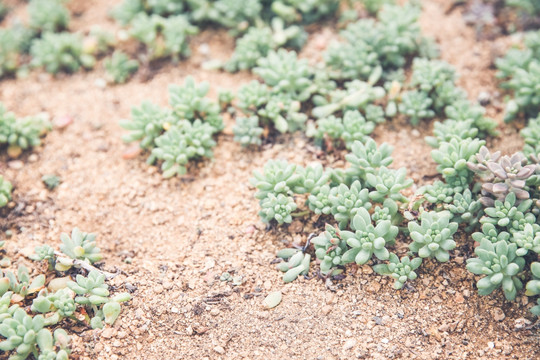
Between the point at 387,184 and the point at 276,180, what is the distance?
760mm

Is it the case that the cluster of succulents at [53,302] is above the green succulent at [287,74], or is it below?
below

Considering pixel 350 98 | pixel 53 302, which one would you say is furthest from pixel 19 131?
pixel 350 98

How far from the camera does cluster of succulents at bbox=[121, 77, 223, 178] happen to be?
380 cm

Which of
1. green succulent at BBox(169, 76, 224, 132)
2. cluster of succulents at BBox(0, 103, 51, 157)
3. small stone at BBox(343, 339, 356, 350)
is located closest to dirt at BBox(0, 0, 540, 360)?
small stone at BBox(343, 339, 356, 350)

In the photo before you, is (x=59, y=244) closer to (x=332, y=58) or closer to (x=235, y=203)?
(x=235, y=203)

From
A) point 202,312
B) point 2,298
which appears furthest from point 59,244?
point 202,312

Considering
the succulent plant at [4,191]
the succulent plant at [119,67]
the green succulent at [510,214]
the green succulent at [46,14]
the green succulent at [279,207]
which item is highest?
the green succulent at [46,14]

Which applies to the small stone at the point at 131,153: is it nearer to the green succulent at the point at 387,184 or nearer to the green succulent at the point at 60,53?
the green succulent at the point at 60,53

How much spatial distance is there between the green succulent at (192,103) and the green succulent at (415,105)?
5.00ft

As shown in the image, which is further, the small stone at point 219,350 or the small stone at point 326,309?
the small stone at point 326,309

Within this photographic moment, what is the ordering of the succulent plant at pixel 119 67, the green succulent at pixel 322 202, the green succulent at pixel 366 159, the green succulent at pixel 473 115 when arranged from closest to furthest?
the green succulent at pixel 322 202 → the green succulent at pixel 366 159 → the green succulent at pixel 473 115 → the succulent plant at pixel 119 67

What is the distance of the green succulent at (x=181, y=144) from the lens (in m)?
3.78

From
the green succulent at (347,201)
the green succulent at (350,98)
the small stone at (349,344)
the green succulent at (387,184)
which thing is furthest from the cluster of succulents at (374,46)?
the small stone at (349,344)

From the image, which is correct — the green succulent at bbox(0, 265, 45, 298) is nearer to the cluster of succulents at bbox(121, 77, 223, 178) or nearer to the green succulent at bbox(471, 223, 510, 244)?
the cluster of succulents at bbox(121, 77, 223, 178)
